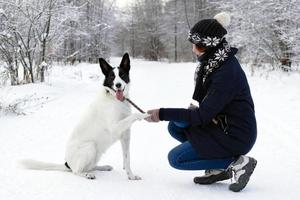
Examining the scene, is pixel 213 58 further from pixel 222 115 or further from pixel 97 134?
pixel 97 134

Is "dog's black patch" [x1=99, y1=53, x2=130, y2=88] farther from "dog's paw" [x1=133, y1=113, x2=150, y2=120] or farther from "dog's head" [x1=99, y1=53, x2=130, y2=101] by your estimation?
"dog's paw" [x1=133, y1=113, x2=150, y2=120]

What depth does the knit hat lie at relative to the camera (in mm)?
3416

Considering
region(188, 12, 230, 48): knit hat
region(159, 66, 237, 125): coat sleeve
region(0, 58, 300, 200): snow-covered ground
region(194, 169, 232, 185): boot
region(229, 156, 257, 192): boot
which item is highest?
region(188, 12, 230, 48): knit hat

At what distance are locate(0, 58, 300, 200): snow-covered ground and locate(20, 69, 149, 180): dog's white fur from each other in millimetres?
126

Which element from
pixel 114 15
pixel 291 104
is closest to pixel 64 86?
pixel 291 104

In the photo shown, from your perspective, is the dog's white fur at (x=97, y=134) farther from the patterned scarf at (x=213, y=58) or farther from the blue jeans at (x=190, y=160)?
the patterned scarf at (x=213, y=58)

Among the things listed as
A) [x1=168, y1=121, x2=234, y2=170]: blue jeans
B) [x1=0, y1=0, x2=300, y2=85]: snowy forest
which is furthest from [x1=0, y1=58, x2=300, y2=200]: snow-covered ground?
[x1=0, y1=0, x2=300, y2=85]: snowy forest

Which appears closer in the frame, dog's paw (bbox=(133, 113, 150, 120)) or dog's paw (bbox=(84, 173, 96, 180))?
dog's paw (bbox=(133, 113, 150, 120))

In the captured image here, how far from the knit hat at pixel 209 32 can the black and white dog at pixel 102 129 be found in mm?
896

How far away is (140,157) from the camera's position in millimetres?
4934

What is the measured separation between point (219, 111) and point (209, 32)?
674 mm

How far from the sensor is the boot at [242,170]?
3.47 meters

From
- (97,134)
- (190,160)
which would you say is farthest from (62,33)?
(190,160)

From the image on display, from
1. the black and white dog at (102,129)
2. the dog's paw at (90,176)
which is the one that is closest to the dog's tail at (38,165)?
the black and white dog at (102,129)
